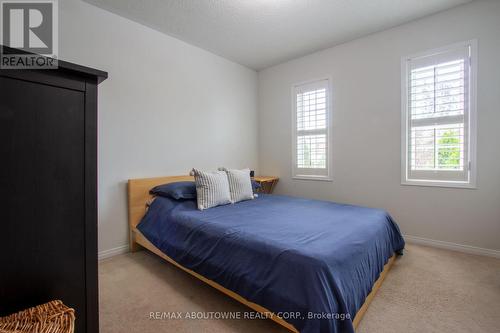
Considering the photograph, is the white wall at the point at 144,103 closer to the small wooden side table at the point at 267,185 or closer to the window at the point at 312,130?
the small wooden side table at the point at 267,185

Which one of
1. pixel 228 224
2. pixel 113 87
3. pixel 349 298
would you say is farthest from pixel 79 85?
pixel 113 87

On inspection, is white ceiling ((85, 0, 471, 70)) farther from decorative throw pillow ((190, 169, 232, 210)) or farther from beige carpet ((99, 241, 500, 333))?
beige carpet ((99, 241, 500, 333))

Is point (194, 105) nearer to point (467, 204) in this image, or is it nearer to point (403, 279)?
point (403, 279)

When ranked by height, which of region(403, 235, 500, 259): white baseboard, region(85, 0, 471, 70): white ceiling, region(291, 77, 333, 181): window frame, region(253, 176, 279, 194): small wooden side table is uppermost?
region(85, 0, 471, 70): white ceiling

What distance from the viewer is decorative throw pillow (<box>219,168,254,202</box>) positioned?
110 inches

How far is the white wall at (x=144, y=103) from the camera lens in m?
2.46

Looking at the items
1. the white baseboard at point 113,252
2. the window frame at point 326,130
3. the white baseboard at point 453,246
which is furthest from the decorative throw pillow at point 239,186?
the white baseboard at point 453,246

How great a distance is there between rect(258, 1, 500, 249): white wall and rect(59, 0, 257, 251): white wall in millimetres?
1159

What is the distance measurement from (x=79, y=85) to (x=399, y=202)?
10.6 ft

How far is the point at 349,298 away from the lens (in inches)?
49.9

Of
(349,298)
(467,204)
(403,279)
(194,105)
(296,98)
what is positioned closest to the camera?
(349,298)

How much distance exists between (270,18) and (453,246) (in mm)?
3149

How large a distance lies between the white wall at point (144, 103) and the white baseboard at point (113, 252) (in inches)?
1.4

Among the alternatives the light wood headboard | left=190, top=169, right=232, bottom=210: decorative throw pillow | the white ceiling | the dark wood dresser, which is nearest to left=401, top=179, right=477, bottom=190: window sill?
the white ceiling
